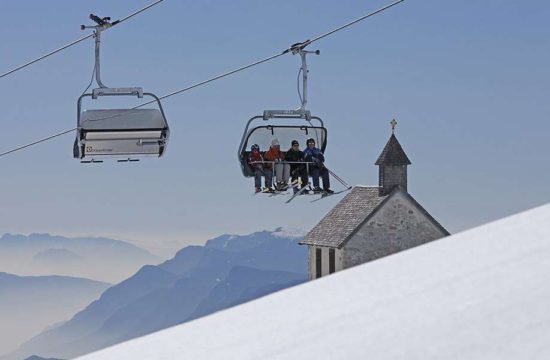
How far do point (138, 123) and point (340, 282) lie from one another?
25.0 ft

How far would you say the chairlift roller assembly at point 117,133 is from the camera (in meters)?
13.9

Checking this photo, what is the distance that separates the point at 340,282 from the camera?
22.6ft

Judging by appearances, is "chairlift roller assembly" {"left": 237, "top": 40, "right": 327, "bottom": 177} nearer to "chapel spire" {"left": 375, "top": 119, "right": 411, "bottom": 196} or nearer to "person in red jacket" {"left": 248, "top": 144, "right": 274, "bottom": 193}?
"person in red jacket" {"left": 248, "top": 144, "right": 274, "bottom": 193}

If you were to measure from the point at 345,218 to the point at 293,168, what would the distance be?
31426 millimetres

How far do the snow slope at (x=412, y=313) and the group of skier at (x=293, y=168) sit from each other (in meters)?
8.22

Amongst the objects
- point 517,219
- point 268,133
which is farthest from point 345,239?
point 517,219

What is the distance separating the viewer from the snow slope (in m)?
4.68

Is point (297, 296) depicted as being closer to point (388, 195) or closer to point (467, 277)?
point (467, 277)

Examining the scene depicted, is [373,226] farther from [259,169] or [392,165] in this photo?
[259,169]

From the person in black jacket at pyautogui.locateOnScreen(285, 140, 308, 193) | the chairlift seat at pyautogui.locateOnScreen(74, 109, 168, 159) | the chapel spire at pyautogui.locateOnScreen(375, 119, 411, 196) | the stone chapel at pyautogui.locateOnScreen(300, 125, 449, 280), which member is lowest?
the stone chapel at pyautogui.locateOnScreen(300, 125, 449, 280)

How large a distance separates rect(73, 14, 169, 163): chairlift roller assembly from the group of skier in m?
1.81

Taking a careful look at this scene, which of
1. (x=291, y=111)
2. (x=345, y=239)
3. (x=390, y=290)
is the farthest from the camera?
(x=345, y=239)

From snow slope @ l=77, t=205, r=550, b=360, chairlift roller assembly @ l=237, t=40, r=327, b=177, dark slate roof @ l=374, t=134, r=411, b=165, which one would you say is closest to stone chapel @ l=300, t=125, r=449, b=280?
dark slate roof @ l=374, t=134, r=411, b=165

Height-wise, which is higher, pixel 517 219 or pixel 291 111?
pixel 291 111
